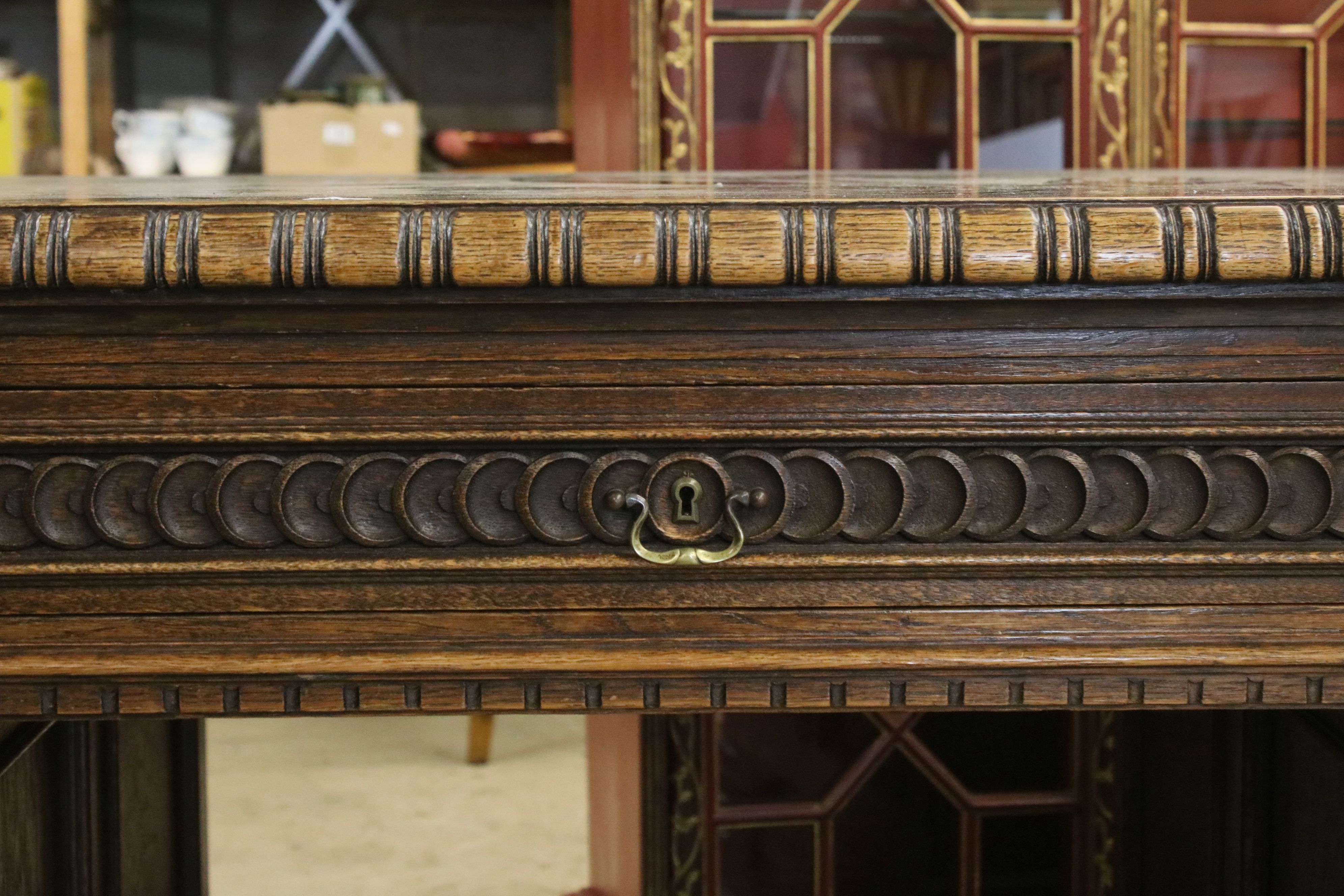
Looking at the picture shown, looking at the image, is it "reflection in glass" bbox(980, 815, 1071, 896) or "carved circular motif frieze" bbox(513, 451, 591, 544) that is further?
"reflection in glass" bbox(980, 815, 1071, 896)

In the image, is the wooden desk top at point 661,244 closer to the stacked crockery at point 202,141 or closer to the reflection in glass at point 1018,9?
the reflection in glass at point 1018,9

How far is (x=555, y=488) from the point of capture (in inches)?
17.2

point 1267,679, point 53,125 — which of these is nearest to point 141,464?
point 1267,679

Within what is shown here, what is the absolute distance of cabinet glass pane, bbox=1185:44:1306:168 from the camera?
104 cm

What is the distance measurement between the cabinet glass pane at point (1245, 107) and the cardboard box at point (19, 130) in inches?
46.0

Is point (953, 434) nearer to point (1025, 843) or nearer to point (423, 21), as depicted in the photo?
point (1025, 843)

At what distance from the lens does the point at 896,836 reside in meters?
1.09

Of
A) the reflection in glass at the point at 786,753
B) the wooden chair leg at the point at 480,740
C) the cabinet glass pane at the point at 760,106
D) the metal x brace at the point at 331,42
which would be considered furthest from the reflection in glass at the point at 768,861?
the metal x brace at the point at 331,42

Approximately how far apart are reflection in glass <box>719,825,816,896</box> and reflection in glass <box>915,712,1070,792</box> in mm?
136

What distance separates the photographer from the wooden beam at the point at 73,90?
127 centimetres

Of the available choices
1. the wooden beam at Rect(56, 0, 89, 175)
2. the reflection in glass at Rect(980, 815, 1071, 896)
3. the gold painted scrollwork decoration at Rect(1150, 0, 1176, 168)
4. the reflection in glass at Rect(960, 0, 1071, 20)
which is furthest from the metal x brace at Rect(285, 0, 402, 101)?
the reflection in glass at Rect(980, 815, 1071, 896)

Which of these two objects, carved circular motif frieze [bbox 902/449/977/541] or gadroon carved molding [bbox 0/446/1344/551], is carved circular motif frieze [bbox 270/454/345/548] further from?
carved circular motif frieze [bbox 902/449/977/541]

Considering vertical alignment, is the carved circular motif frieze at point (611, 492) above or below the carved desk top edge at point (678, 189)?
below

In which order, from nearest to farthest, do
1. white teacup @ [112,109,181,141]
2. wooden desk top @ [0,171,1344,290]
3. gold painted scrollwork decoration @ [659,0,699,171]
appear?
wooden desk top @ [0,171,1344,290], gold painted scrollwork decoration @ [659,0,699,171], white teacup @ [112,109,181,141]
